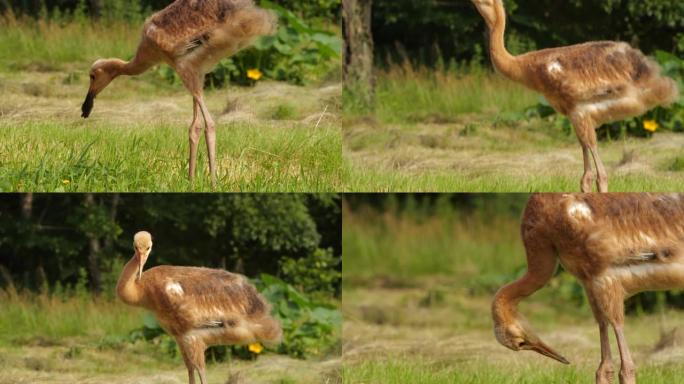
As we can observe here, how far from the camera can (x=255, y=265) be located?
1463 cm

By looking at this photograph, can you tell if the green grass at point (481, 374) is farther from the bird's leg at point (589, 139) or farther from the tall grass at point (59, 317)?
Answer: the tall grass at point (59, 317)

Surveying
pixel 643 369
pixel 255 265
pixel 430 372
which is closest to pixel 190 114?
pixel 255 265

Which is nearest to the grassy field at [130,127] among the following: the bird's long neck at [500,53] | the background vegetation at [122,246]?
the background vegetation at [122,246]

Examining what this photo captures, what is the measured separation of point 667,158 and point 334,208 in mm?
3538

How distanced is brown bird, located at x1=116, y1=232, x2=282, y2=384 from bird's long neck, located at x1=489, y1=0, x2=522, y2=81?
222cm

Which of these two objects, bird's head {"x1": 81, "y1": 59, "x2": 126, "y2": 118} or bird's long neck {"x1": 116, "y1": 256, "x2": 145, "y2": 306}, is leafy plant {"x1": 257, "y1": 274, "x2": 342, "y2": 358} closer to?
bird's head {"x1": 81, "y1": 59, "x2": 126, "y2": 118}

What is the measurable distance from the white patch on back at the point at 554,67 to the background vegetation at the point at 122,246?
443 centimetres

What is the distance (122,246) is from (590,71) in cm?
649

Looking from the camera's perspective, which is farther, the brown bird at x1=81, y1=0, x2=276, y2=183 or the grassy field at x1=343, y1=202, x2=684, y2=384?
the grassy field at x1=343, y1=202, x2=684, y2=384

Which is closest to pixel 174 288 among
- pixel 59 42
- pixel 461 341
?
pixel 461 341

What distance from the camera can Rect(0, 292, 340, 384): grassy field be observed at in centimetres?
1173

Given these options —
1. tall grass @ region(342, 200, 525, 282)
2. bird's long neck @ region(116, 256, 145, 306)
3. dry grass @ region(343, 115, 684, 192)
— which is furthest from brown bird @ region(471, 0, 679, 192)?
tall grass @ region(342, 200, 525, 282)

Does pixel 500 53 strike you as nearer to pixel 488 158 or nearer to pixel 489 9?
pixel 489 9

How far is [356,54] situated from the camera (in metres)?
16.9
